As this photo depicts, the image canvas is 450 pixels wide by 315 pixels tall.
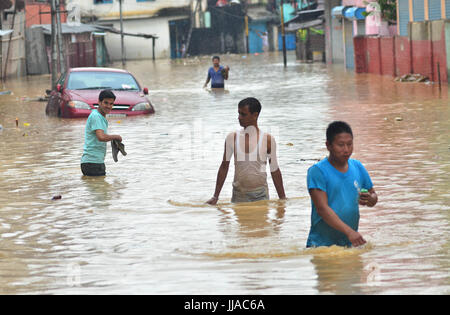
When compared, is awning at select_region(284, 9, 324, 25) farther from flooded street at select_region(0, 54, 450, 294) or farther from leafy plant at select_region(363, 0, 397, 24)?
flooded street at select_region(0, 54, 450, 294)

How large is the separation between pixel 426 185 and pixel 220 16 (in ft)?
260

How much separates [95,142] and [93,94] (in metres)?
9.86

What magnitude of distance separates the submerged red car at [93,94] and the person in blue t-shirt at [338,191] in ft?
50.9

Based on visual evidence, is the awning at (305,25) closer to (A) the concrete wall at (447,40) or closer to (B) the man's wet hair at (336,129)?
(A) the concrete wall at (447,40)

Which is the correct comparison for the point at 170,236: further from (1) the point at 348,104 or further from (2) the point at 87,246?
(1) the point at 348,104

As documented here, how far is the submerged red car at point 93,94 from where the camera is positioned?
872 inches

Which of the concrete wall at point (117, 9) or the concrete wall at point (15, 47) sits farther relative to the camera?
the concrete wall at point (117, 9)

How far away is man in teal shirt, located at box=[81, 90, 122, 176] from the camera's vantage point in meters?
12.4

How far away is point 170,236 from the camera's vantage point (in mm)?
8539

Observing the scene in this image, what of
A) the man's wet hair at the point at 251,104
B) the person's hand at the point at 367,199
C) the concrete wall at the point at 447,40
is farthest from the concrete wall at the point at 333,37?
the person's hand at the point at 367,199

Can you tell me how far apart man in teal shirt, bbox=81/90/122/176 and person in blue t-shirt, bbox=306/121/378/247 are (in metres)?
6.00

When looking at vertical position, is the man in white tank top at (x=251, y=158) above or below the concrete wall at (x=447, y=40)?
below

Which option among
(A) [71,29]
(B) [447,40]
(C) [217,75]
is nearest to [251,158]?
(B) [447,40]
